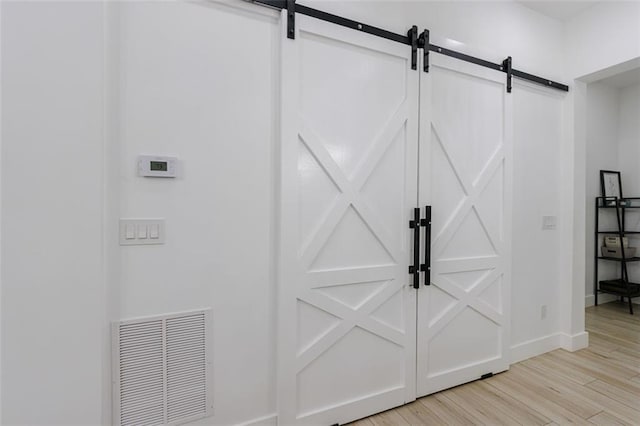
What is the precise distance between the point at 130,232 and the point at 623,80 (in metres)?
5.96

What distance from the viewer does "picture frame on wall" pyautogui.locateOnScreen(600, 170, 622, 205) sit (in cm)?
437

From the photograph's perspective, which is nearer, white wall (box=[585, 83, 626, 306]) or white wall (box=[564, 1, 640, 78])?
white wall (box=[564, 1, 640, 78])

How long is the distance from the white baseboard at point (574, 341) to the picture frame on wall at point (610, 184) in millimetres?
2263

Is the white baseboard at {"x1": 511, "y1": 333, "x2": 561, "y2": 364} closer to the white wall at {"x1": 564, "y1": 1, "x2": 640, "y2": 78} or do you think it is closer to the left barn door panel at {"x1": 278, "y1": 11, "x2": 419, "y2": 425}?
the left barn door panel at {"x1": 278, "y1": 11, "x2": 419, "y2": 425}

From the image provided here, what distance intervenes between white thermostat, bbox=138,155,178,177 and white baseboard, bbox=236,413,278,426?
145 centimetres

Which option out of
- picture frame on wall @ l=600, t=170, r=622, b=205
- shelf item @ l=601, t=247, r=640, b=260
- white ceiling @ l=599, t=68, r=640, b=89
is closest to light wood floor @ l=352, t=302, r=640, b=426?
shelf item @ l=601, t=247, r=640, b=260

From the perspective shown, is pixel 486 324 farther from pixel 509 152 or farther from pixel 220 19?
pixel 220 19

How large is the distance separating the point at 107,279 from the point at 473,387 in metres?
2.55

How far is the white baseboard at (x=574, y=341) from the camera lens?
2.99 m

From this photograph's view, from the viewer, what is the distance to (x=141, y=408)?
5.23ft

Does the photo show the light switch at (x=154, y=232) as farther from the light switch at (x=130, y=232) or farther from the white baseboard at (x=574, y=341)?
the white baseboard at (x=574, y=341)

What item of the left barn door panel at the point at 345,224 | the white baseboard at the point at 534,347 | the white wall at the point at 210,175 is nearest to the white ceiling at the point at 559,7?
the left barn door panel at the point at 345,224

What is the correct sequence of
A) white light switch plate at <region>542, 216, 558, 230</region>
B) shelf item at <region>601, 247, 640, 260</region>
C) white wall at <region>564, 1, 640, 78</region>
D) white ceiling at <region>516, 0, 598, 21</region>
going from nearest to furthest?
white wall at <region>564, 1, 640, 78</region> → white ceiling at <region>516, 0, 598, 21</region> → white light switch plate at <region>542, 216, 558, 230</region> → shelf item at <region>601, 247, 640, 260</region>

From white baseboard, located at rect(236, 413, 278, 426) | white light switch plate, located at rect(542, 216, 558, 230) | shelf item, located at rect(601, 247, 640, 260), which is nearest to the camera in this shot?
white baseboard, located at rect(236, 413, 278, 426)
